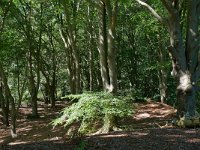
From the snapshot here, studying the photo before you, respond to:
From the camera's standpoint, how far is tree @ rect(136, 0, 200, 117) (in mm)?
11414

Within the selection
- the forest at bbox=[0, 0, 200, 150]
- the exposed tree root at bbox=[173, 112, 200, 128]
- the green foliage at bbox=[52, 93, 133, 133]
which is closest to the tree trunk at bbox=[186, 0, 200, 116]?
the forest at bbox=[0, 0, 200, 150]

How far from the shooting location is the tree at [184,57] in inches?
449

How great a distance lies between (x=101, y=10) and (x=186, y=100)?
5015 millimetres

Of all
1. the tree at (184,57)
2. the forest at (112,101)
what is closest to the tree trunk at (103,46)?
the forest at (112,101)

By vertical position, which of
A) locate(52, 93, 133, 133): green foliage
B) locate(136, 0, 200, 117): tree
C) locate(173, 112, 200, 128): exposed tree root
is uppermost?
locate(136, 0, 200, 117): tree

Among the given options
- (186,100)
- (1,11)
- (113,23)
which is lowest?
(186,100)

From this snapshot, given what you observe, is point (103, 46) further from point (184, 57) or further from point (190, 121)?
point (190, 121)

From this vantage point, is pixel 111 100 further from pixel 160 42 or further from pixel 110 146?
pixel 160 42

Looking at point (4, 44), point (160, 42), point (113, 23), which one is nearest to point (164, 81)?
point (160, 42)

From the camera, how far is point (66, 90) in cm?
4866

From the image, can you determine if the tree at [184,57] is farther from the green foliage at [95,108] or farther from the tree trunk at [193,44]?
the green foliage at [95,108]

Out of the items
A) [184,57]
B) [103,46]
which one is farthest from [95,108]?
[184,57]

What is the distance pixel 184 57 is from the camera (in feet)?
37.8

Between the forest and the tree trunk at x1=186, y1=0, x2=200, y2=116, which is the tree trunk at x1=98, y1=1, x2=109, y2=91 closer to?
the forest
